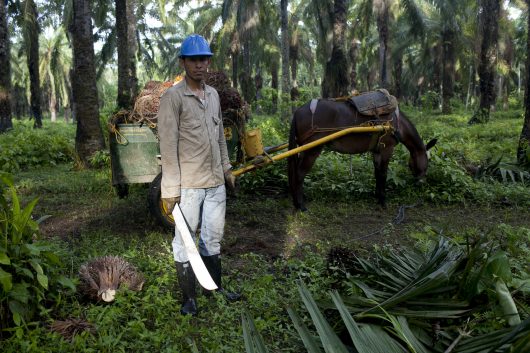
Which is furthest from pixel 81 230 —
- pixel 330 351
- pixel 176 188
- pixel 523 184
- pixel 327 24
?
pixel 327 24

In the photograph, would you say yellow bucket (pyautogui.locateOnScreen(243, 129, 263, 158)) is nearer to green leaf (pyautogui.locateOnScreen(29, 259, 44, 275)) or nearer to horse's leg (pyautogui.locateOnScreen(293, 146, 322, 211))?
horse's leg (pyautogui.locateOnScreen(293, 146, 322, 211))

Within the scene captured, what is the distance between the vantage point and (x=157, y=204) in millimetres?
5438

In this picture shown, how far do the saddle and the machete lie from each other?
3.96 m

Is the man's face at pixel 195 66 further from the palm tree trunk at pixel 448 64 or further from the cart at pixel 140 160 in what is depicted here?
the palm tree trunk at pixel 448 64

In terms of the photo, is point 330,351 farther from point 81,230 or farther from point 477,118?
point 477,118

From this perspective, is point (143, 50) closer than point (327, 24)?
No

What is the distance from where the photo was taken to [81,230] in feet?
18.7

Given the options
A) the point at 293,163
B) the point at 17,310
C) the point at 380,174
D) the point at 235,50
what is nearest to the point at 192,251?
the point at 17,310

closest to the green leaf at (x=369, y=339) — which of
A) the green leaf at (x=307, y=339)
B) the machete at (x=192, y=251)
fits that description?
the green leaf at (x=307, y=339)

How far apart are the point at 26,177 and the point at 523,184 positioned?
30.8 ft

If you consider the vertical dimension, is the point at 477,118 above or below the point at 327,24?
below

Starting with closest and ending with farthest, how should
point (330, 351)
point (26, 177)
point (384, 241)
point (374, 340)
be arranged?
point (330, 351) < point (374, 340) < point (384, 241) < point (26, 177)

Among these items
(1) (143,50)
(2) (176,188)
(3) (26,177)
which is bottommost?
(3) (26,177)

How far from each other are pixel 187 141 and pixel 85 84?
23.5 ft
